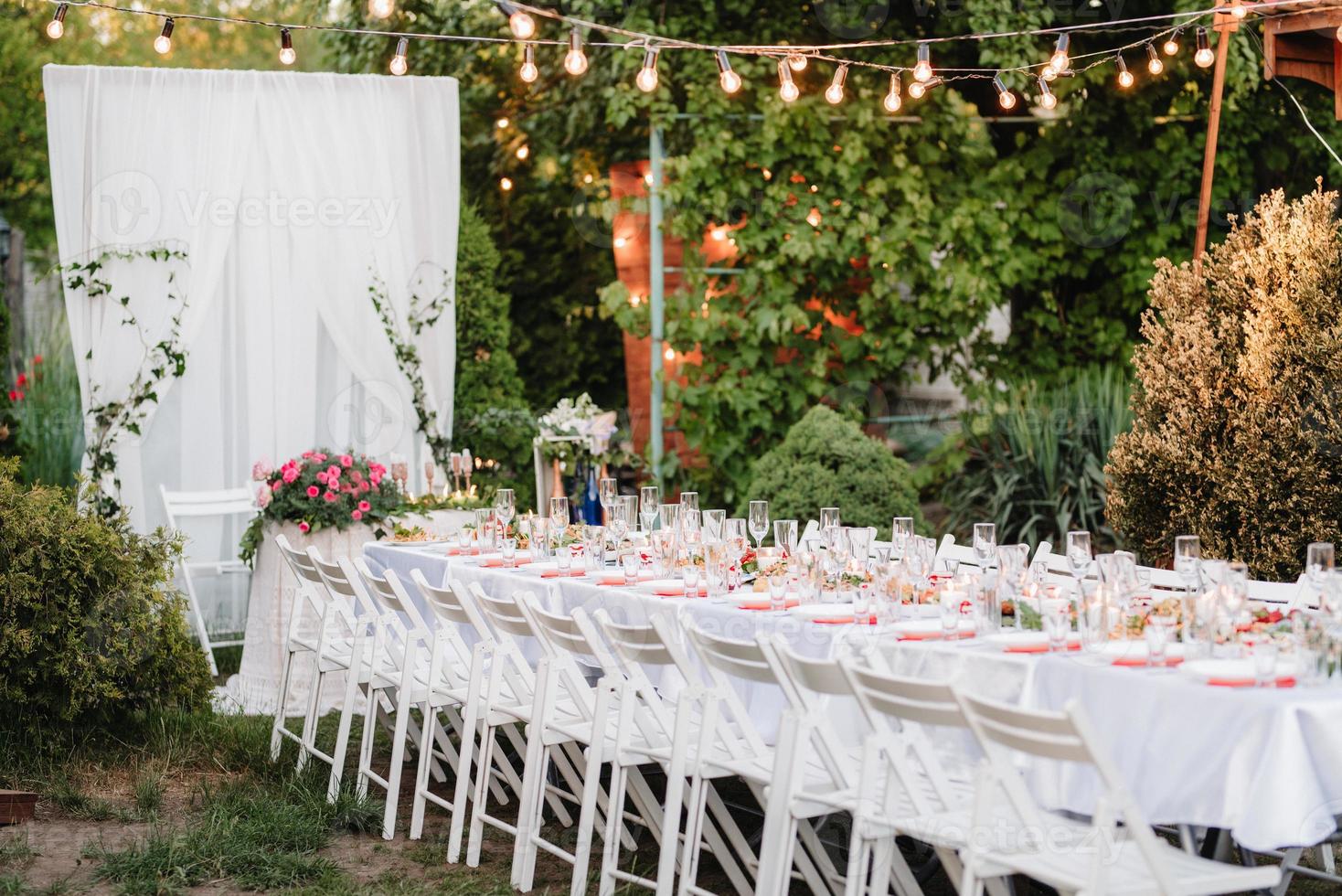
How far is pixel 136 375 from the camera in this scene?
8188mm

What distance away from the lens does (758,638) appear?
3688 mm

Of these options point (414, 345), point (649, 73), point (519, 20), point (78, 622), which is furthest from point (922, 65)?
point (78, 622)

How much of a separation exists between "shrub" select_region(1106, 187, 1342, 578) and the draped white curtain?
3962 millimetres

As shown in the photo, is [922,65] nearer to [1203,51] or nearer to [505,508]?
[1203,51]

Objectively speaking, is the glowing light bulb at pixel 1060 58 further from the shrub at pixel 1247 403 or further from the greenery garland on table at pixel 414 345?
the greenery garland on table at pixel 414 345

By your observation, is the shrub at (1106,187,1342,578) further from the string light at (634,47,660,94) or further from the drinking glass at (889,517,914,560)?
the string light at (634,47,660,94)

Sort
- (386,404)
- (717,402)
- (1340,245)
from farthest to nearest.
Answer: (717,402) < (386,404) < (1340,245)

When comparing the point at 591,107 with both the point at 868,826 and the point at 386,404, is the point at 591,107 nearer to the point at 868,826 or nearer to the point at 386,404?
the point at 386,404

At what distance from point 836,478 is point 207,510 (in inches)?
133

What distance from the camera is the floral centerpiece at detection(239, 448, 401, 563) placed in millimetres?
7074

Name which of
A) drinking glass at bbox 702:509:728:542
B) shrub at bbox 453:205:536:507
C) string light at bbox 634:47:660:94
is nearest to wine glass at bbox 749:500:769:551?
drinking glass at bbox 702:509:728:542

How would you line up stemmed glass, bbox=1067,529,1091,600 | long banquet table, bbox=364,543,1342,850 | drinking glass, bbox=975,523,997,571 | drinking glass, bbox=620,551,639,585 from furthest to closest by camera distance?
drinking glass, bbox=620,551,639,585
drinking glass, bbox=975,523,997,571
stemmed glass, bbox=1067,529,1091,600
long banquet table, bbox=364,543,1342,850

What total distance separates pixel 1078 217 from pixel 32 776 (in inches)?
291

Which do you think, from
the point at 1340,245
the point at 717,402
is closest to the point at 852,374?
the point at 717,402
